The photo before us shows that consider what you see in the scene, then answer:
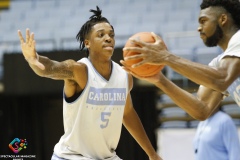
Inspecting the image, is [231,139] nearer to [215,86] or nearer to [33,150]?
[215,86]

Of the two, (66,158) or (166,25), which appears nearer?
(66,158)

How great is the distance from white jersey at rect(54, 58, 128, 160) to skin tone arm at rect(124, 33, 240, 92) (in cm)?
97

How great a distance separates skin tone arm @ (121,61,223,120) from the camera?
156 inches

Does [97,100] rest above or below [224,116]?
above

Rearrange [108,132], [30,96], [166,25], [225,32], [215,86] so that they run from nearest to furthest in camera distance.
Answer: [215,86], [225,32], [108,132], [30,96], [166,25]

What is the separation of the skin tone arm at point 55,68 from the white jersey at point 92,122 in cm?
8

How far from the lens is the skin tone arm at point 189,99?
3955 mm

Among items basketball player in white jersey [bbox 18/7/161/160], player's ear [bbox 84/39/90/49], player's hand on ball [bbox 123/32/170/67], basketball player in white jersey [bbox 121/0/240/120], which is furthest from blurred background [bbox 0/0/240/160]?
player's hand on ball [bbox 123/32/170/67]

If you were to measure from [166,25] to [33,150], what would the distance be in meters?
4.11

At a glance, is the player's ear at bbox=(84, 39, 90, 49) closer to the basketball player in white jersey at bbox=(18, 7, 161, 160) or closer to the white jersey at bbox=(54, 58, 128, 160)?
the basketball player in white jersey at bbox=(18, 7, 161, 160)

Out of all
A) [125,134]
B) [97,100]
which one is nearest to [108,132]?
[97,100]

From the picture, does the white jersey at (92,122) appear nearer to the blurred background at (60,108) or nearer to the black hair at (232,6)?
the black hair at (232,6)

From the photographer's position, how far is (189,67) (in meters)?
3.30

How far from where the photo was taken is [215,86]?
337cm
